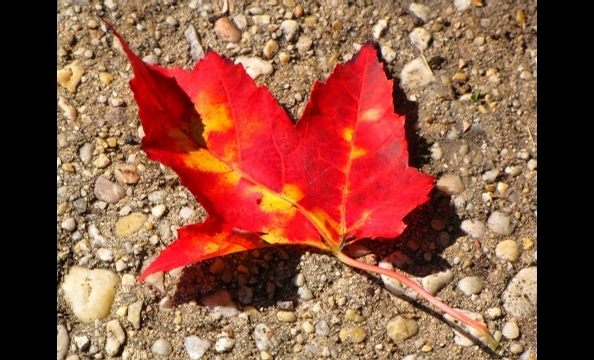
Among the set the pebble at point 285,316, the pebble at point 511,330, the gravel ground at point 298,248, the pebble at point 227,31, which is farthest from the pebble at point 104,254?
the pebble at point 511,330

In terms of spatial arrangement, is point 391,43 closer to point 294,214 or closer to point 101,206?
point 294,214

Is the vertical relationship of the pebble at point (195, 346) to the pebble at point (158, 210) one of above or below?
below

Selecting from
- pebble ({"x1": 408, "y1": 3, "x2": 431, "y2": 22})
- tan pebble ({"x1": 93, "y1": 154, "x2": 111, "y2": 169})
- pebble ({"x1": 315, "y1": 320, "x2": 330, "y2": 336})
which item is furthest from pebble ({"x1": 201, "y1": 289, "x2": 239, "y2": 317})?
pebble ({"x1": 408, "y1": 3, "x2": 431, "y2": 22})

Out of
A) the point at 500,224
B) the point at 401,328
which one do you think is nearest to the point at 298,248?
the point at 401,328

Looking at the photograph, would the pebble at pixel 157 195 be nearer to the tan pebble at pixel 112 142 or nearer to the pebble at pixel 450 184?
the tan pebble at pixel 112 142

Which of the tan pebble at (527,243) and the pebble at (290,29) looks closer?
the tan pebble at (527,243)

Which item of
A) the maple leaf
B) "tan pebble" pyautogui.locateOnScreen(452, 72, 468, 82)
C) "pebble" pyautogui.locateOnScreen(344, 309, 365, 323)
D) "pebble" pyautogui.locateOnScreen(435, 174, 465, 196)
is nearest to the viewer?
the maple leaf

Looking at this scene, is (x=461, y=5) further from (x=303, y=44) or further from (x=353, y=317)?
(x=353, y=317)

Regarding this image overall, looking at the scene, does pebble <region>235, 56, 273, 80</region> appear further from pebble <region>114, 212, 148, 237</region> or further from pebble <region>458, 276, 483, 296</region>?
pebble <region>458, 276, 483, 296</region>
